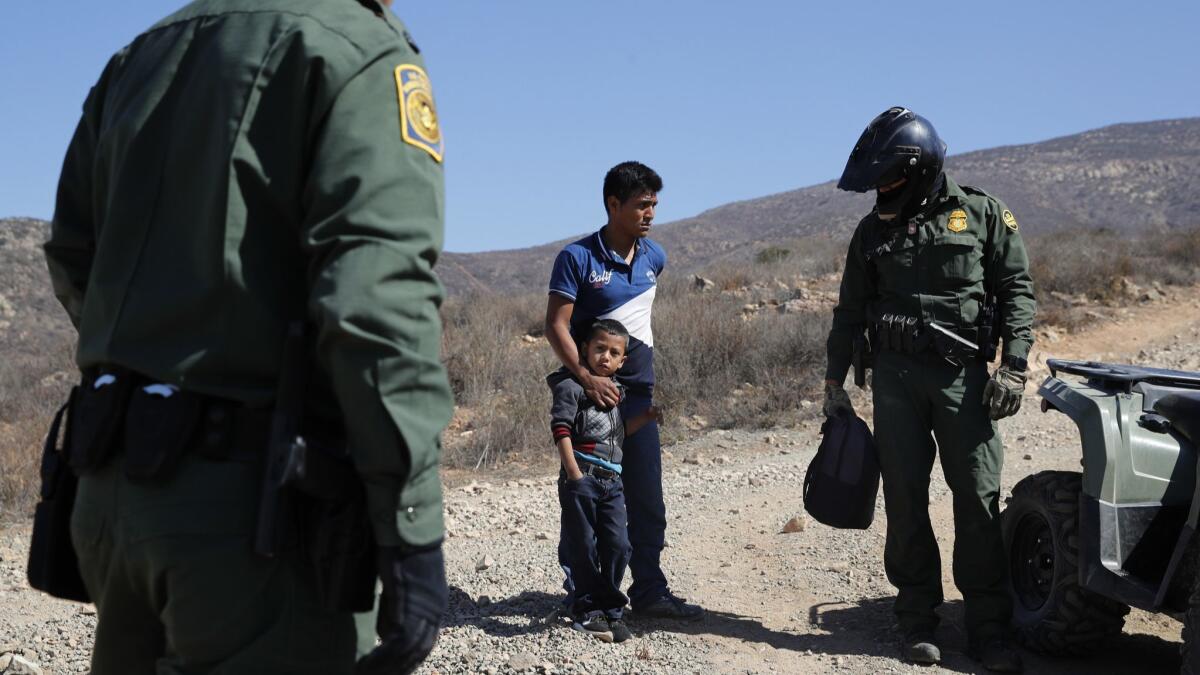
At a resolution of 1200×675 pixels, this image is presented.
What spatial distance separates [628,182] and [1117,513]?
2.40 meters

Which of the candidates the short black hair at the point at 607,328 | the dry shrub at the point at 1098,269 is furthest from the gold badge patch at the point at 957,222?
the dry shrub at the point at 1098,269

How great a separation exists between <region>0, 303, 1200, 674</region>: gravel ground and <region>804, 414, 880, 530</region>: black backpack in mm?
554

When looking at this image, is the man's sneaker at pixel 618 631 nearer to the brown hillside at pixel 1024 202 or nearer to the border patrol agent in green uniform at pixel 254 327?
the border patrol agent in green uniform at pixel 254 327

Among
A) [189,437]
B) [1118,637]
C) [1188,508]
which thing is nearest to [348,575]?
[189,437]

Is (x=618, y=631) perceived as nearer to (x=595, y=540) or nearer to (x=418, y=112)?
(x=595, y=540)

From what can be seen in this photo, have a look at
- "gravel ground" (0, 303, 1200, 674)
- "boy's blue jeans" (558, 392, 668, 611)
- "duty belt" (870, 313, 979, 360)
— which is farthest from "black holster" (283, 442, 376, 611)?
"duty belt" (870, 313, 979, 360)

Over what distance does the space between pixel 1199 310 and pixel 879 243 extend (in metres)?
12.6

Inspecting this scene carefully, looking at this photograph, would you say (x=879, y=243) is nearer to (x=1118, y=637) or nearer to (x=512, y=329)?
(x=1118, y=637)

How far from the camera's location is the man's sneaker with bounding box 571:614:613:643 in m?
4.93

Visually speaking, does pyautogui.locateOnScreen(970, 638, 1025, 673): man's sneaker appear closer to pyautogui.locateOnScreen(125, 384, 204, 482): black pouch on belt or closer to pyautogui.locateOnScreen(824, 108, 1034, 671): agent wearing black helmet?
pyautogui.locateOnScreen(824, 108, 1034, 671): agent wearing black helmet

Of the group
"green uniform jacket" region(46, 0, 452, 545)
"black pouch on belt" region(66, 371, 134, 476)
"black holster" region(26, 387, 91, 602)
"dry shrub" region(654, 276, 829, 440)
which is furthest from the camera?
"dry shrub" region(654, 276, 829, 440)

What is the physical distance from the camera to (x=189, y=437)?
200cm

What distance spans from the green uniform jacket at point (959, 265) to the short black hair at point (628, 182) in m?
1.01

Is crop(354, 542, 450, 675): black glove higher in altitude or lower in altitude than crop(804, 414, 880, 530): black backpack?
higher
